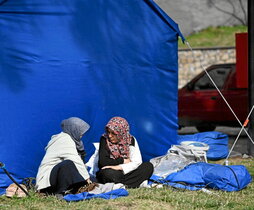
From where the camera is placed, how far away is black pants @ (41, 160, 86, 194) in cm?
725

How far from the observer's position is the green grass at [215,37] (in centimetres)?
2316

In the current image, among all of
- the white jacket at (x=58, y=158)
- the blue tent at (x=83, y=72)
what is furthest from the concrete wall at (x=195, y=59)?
the white jacket at (x=58, y=158)

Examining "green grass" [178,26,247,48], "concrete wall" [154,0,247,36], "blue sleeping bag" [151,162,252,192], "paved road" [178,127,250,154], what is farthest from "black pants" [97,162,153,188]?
"concrete wall" [154,0,247,36]

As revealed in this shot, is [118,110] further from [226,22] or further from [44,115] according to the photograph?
[226,22]

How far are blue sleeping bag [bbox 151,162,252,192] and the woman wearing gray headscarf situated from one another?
1.16 meters

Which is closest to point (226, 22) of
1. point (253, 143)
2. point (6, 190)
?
point (253, 143)

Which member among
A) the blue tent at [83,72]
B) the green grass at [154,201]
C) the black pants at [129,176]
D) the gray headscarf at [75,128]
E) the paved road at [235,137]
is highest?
the blue tent at [83,72]

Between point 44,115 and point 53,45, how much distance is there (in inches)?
34.6

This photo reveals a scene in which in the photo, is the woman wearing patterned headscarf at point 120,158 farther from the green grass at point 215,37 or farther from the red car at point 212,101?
the green grass at point 215,37

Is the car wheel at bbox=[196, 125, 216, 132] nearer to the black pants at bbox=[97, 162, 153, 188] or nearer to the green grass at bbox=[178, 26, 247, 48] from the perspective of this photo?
the black pants at bbox=[97, 162, 153, 188]

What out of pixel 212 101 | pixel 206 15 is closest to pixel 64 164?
pixel 212 101

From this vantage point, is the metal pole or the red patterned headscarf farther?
the metal pole

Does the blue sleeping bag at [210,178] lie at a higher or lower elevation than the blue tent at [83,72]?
lower

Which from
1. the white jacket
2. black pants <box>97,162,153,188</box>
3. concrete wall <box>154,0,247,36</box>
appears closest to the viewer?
the white jacket
